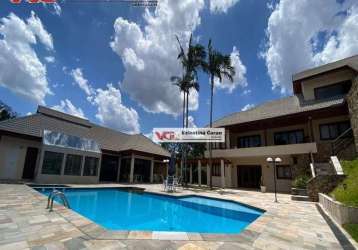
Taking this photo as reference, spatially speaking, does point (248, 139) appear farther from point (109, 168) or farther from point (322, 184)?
point (109, 168)

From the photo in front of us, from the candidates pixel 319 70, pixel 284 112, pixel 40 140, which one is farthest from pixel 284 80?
pixel 40 140

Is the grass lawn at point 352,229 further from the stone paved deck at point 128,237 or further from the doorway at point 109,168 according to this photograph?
the doorway at point 109,168

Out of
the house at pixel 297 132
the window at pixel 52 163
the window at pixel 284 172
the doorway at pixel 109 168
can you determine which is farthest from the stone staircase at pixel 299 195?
the doorway at pixel 109 168

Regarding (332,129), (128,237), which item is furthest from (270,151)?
(128,237)

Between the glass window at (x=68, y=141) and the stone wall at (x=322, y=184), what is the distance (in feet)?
59.9

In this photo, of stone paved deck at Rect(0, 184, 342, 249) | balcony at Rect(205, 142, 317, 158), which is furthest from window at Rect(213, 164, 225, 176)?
stone paved deck at Rect(0, 184, 342, 249)

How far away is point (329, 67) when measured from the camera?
16.6 metres

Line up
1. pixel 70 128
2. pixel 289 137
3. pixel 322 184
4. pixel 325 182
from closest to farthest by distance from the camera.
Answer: pixel 325 182, pixel 322 184, pixel 289 137, pixel 70 128

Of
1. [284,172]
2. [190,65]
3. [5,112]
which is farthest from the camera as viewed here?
[5,112]

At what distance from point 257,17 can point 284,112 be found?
798 cm

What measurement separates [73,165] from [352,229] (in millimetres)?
19096

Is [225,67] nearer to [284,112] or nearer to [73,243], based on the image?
[284,112]

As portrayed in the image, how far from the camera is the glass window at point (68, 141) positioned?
661 inches

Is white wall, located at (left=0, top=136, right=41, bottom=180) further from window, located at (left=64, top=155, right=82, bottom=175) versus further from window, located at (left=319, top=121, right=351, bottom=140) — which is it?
window, located at (left=319, top=121, right=351, bottom=140)
